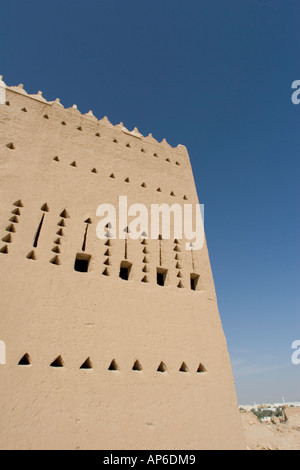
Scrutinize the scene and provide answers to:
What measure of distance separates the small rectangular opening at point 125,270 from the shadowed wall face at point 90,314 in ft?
0.11

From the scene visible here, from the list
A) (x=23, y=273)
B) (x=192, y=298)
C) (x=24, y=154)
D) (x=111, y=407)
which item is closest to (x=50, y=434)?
(x=111, y=407)

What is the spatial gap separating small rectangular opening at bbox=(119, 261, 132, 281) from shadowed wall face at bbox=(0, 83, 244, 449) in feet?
0.11

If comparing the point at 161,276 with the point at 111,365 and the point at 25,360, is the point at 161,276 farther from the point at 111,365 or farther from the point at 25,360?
the point at 25,360

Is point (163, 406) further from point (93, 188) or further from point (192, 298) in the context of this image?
point (93, 188)

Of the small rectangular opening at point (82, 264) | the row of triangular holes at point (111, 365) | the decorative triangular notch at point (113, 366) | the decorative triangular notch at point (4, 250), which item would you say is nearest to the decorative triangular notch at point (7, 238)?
the decorative triangular notch at point (4, 250)

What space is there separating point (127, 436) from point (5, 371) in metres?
1.64

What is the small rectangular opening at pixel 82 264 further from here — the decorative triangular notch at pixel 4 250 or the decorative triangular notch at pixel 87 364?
the decorative triangular notch at pixel 87 364

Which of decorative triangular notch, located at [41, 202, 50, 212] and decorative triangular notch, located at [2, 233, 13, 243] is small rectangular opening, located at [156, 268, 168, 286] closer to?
decorative triangular notch, located at [41, 202, 50, 212]

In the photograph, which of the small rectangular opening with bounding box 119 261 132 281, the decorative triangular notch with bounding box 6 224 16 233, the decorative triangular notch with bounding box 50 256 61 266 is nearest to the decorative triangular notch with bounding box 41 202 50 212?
the decorative triangular notch with bounding box 6 224 16 233

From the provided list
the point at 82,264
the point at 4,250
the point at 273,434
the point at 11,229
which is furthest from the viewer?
the point at 273,434

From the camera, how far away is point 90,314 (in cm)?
420

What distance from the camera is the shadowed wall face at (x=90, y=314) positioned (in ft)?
11.4

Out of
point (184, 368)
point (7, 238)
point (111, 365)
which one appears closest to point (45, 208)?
point (7, 238)

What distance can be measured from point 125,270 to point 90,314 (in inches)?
50.8
